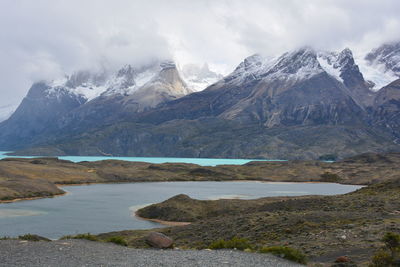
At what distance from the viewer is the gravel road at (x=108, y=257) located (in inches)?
978

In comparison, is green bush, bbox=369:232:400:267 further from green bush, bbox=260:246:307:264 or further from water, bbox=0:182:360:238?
water, bbox=0:182:360:238

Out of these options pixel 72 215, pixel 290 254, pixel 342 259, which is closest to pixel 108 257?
pixel 290 254

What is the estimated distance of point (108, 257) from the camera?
1058 inches

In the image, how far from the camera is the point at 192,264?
2458cm

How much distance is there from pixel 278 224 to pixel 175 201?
4047 centimetres

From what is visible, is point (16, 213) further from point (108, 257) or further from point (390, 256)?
point (390, 256)

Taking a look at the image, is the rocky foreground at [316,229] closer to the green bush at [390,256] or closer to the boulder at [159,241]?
the green bush at [390,256]

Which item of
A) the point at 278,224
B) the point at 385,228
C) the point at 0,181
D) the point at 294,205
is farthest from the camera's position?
the point at 0,181

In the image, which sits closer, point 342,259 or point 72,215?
point 342,259

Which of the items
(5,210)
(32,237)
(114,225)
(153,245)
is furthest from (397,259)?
(5,210)

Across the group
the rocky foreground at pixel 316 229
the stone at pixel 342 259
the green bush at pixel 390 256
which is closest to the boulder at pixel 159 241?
the rocky foreground at pixel 316 229

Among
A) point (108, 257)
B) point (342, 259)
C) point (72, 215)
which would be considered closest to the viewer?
point (108, 257)

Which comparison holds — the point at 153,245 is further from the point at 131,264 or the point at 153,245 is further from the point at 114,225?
the point at 114,225

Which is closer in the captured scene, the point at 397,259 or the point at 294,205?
the point at 397,259
